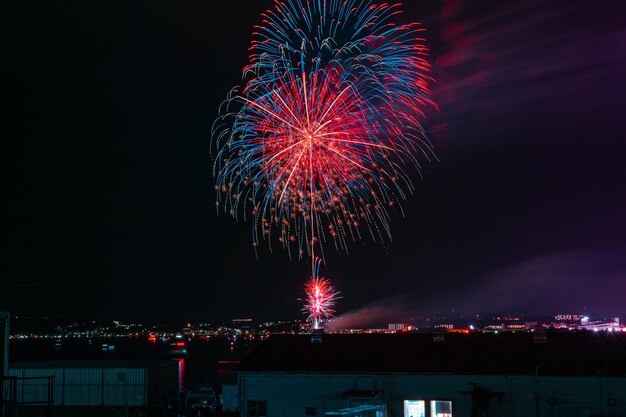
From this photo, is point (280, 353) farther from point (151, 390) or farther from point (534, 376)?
point (151, 390)

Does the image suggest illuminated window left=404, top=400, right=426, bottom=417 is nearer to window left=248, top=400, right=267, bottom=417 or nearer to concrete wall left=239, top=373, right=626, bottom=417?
concrete wall left=239, top=373, right=626, bottom=417

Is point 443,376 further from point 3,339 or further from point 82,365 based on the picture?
point 82,365

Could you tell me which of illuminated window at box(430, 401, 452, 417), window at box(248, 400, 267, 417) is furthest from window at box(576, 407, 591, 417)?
window at box(248, 400, 267, 417)

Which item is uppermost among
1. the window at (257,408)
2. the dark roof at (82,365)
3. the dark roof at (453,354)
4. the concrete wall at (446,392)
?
the dark roof at (453,354)

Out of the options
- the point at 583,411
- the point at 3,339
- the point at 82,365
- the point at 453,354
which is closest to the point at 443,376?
the point at 453,354

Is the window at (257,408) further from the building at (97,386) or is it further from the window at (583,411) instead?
the building at (97,386)

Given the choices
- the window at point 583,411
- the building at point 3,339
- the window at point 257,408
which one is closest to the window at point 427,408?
the window at point 583,411

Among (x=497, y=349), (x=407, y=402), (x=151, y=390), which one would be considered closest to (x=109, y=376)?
(x=151, y=390)
